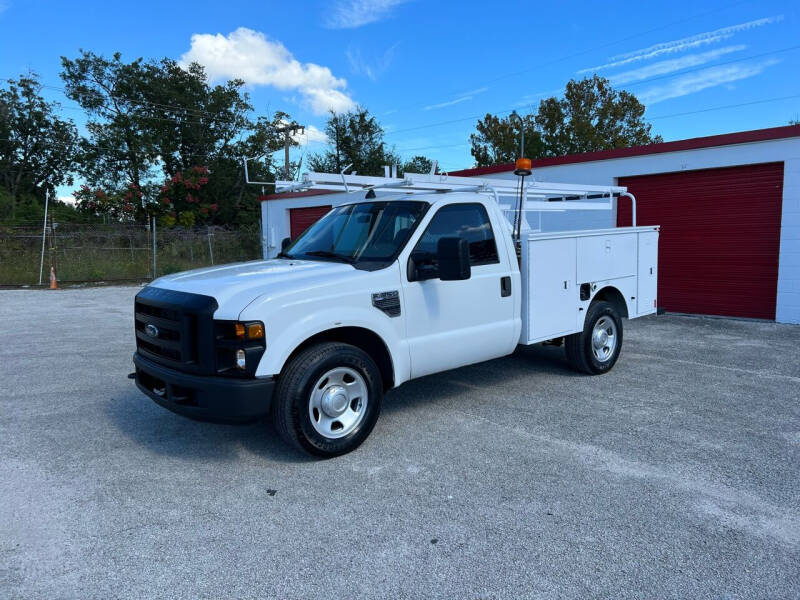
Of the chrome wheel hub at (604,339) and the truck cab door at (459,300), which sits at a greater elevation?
the truck cab door at (459,300)

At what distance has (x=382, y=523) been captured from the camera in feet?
11.2

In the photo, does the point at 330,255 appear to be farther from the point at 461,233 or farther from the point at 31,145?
the point at 31,145

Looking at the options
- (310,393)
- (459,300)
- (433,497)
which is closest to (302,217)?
(459,300)

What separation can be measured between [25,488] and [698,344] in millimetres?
8301

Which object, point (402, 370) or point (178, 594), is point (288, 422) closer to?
point (402, 370)

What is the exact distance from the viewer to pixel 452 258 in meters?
4.43

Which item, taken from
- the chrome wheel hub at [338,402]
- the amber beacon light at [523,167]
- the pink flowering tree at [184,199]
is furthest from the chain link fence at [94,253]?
the chrome wheel hub at [338,402]

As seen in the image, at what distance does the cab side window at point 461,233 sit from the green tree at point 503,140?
3467 cm

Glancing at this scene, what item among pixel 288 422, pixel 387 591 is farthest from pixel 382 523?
pixel 288 422

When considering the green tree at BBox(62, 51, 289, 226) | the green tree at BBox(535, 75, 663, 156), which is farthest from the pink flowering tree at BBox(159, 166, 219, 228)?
the green tree at BBox(535, 75, 663, 156)

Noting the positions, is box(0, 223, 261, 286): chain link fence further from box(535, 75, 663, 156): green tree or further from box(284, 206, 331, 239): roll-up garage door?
box(535, 75, 663, 156): green tree

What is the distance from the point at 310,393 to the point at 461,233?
2.08 metres

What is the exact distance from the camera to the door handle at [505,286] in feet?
17.8

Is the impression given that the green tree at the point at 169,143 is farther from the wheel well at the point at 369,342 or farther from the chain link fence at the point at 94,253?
the wheel well at the point at 369,342
